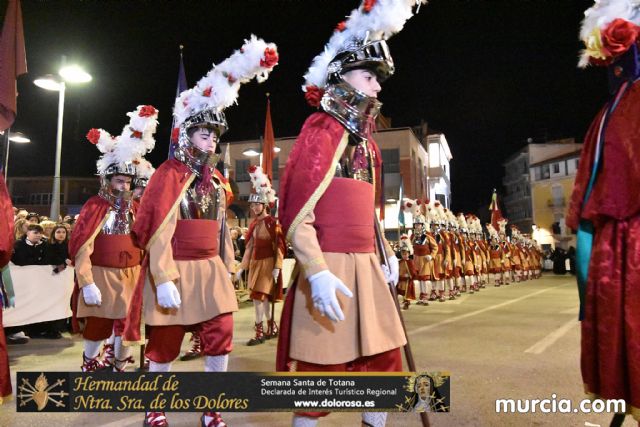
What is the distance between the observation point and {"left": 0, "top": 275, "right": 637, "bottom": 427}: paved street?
3.84 meters

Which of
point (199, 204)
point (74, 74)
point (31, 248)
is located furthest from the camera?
point (74, 74)

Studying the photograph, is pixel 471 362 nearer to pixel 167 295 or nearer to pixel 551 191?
pixel 167 295

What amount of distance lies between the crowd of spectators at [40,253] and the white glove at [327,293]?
7419 millimetres

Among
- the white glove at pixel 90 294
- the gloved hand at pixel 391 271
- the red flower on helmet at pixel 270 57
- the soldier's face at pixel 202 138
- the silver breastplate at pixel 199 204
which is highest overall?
the red flower on helmet at pixel 270 57

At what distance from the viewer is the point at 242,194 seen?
40312mm

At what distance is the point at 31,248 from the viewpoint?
816 centimetres

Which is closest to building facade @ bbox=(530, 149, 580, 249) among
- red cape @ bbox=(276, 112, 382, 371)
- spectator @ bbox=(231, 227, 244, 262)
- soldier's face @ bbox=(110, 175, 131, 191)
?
spectator @ bbox=(231, 227, 244, 262)

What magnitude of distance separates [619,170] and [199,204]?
285 cm

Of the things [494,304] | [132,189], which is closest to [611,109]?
[132,189]

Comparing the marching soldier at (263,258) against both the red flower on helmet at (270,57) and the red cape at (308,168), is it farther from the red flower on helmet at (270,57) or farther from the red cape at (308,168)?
the red cape at (308,168)

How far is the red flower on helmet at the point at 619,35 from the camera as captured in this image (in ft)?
7.91

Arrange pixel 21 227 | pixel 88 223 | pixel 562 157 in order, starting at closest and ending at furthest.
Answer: pixel 88 223 → pixel 21 227 → pixel 562 157

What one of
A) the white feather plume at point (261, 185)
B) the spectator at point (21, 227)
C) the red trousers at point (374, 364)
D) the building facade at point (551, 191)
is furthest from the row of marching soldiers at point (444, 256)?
the building facade at point (551, 191)

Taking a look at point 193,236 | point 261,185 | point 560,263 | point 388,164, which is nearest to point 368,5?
point 193,236
